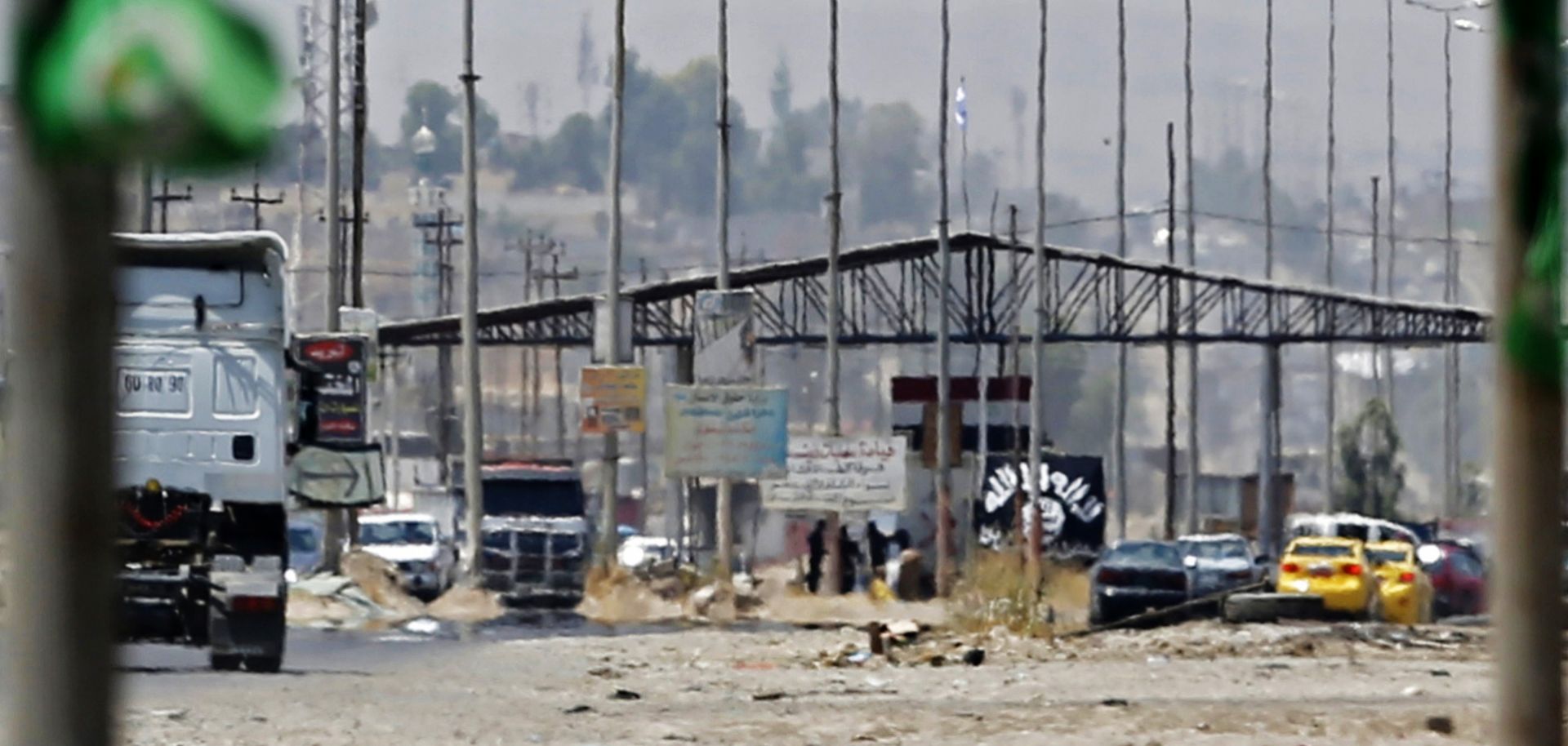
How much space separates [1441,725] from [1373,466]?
12035 centimetres

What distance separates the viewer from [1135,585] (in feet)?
137

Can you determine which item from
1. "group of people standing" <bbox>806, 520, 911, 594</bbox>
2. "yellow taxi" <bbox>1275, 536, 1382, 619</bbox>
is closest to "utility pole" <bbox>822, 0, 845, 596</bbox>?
"group of people standing" <bbox>806, 520, 911, 594</bbox>

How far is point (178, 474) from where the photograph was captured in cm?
2458

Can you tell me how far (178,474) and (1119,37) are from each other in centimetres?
7663

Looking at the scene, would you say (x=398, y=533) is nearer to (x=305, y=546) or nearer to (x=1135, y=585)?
(x=305, y=546)

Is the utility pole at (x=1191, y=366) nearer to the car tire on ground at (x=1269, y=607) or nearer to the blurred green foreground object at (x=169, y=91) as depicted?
the car tire on ground at (x=1269, y=607)

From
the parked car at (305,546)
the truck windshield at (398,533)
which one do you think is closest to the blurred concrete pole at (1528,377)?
the parked car at (305,546)

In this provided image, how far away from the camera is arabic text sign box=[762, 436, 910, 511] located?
59.9 m

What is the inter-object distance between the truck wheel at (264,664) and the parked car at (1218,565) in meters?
20.4

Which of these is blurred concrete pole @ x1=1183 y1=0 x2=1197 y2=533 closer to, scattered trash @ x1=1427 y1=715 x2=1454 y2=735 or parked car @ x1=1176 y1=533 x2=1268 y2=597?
parked car @ x1=1176 y1=533 x2=1268 y2=597

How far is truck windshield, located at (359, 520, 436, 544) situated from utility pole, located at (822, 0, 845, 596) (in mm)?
8281

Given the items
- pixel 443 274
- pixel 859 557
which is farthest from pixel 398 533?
pixel 443 274

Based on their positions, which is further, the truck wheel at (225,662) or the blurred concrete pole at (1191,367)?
the blurred concrete pole at (1191,367)

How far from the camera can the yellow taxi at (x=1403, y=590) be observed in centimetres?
4088
